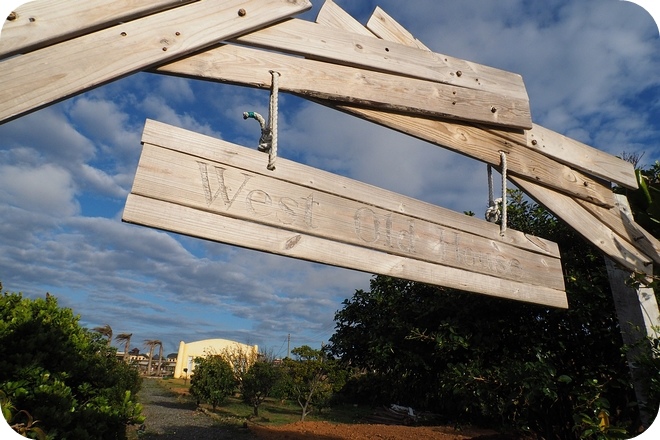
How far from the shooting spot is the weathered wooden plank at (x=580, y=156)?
285 centimetres

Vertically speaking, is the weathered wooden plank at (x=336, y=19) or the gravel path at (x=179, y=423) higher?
the weathered wooden plank at (x=336, y=19)

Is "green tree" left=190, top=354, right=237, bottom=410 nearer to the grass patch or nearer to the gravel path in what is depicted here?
the grass patch

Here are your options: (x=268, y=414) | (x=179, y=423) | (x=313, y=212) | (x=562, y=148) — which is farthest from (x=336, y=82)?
(x=268, y=414)

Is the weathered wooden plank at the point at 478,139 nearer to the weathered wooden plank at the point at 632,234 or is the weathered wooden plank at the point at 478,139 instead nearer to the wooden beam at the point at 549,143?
the wooden beam at the point at 549,143

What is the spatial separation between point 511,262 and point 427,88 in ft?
3.42

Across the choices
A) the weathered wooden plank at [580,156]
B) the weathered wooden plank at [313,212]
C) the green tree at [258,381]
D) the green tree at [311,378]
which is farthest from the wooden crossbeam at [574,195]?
the green tree at [258,381]

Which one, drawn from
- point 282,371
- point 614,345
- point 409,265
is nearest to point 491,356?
point 614,345

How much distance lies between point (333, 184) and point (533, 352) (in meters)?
3.23

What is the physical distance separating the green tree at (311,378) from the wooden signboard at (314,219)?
13.9 meters

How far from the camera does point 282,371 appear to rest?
17266 mm

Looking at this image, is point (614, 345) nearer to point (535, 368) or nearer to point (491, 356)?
point (491, 356)

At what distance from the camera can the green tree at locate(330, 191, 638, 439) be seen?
368 centimetres

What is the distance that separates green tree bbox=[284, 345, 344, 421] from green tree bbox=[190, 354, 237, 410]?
2308 mm

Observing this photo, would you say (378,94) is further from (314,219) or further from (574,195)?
(574,195)
